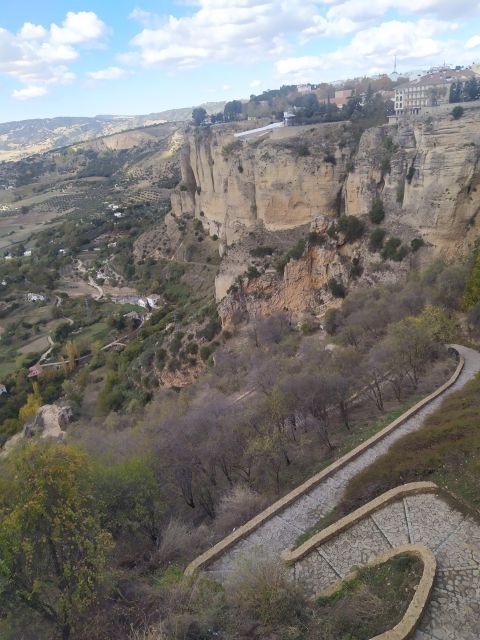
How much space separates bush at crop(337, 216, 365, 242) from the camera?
74.7 feet

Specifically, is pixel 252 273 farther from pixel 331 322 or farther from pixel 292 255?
pixel 331 322

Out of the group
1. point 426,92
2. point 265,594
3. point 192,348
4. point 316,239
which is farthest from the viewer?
point 426,92

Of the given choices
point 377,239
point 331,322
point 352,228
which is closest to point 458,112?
point 377,239

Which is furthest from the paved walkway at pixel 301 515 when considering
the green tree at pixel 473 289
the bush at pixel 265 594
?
the green tree at pixel 473 289

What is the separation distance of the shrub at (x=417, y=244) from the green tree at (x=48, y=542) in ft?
56.6

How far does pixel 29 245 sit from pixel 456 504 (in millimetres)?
71062

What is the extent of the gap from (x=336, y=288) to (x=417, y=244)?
4030 millimetres

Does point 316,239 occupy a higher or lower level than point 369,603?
lower

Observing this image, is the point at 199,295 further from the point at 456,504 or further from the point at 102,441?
the point at 456,504

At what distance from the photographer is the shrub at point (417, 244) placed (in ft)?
66.8

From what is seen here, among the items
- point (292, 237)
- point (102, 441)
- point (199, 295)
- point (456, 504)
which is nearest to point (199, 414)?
point (102, 441)

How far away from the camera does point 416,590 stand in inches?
248

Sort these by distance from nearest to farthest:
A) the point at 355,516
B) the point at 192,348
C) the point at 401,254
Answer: the point at 355,516
the point at 401,254
the point at 192,348

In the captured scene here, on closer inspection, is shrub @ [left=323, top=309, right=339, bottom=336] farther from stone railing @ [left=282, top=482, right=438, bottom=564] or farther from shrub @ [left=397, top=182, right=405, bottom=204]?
stone railing @ [left=282, top=482, right=438, bottom=564]
